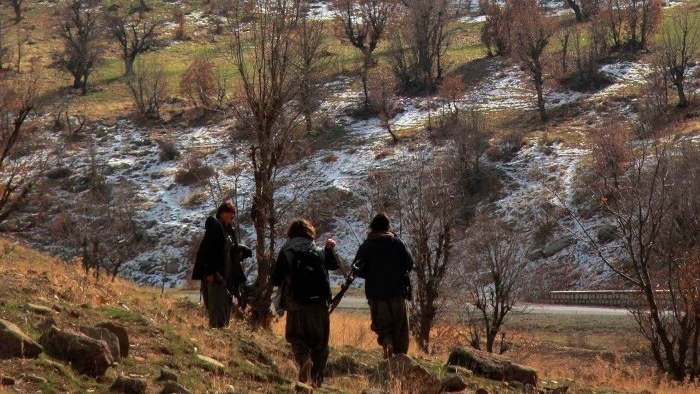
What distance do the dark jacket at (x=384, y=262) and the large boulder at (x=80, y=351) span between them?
10.7 ft

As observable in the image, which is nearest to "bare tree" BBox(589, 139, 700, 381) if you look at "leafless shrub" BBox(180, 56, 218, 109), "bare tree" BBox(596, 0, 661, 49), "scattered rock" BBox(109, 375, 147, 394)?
"scattered rock" BBox(109, 375, 147, 394)

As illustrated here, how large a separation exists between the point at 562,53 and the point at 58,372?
5358 centimetres

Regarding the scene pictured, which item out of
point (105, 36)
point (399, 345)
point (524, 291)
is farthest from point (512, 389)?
point (105, 36)

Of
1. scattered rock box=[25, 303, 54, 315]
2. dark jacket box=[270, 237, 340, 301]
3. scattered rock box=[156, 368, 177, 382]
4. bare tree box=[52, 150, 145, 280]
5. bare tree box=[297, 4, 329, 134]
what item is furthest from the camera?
bare tree box=[52, 150, 145, 280]

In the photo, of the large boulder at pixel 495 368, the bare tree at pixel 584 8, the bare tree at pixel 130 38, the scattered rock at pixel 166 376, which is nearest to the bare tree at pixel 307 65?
the large boulder at pixel 495 368

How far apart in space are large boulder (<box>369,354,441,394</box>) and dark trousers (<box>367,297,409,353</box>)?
1023mm

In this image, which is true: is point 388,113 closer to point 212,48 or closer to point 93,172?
point 93,172

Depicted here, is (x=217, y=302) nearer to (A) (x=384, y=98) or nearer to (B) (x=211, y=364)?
(B) (x=211, y=364)

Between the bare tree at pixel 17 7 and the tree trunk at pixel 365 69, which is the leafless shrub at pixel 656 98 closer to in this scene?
the tree trunk at pixel 365 69

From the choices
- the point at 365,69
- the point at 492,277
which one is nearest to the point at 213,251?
the point at 492,277

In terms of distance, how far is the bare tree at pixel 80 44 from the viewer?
64.3 meters

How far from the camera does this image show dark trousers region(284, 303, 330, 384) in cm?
833

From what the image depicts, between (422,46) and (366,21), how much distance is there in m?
8.61

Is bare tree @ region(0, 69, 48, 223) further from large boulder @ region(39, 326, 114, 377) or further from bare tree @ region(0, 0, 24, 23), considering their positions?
bare tree @ region(0, 0, 24, 23)
